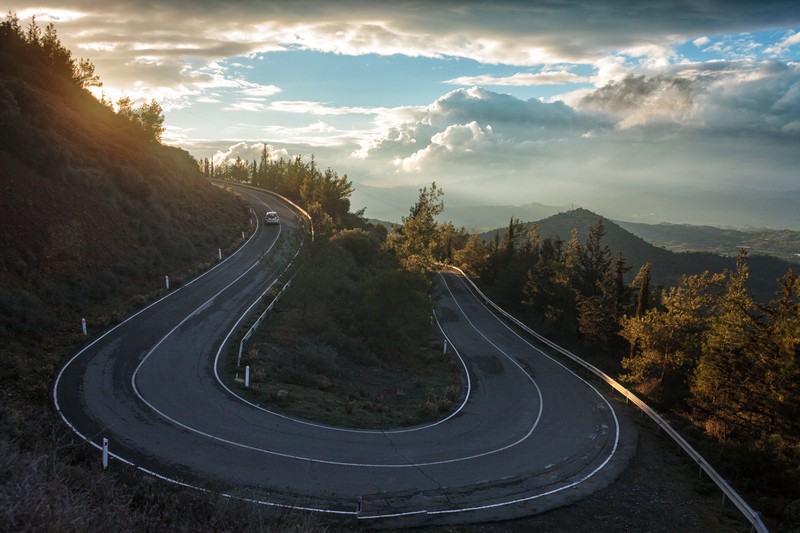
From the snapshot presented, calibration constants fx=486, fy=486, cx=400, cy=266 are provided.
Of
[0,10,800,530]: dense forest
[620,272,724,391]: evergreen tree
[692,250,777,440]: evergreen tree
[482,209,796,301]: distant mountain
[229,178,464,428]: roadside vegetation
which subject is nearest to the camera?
[0,10,800,530]: dense forest

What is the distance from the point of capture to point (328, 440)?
16.6m

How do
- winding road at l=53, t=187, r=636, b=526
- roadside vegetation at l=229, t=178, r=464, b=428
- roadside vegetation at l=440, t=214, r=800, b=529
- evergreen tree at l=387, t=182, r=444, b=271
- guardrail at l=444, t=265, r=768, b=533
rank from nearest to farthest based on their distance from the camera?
1. guardrail at l=444, t=265, r=768, b=533
2. winding road at l=53, t=187, r=636, b=526
3. roadside vegetation at l=440, t=214, r=800, b=529
4. roadside vegetation at l=229, t=178, r=464, b=428
5. evergreen tree at l=387, t=182, r=444, b=271

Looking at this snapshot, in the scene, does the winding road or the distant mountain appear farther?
the distant mountain

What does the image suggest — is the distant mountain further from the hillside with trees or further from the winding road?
the winding road

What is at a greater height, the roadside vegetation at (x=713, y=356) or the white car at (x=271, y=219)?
the white car at (x=271, y=219)

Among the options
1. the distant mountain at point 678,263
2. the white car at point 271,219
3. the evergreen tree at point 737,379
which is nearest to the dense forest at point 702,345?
the evergreen tree at point 737,379

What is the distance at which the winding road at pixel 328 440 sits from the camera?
13.4m

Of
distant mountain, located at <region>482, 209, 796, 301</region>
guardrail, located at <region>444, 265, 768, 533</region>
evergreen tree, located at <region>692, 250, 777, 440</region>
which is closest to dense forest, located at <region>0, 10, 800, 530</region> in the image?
evergreen tree, located at <region>692, 250, 777, 440</region>

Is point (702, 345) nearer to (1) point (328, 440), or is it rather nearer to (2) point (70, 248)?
(1) point (328, 440)

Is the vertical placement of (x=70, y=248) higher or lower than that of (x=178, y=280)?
higher

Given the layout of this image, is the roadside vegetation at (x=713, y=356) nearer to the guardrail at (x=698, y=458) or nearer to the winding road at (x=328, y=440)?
the guardrail at (x=698, y=458)

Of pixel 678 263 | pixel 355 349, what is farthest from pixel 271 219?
pixel 678 263

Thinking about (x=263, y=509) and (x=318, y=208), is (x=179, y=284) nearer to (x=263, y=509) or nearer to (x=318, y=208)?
(x=263, y=509)

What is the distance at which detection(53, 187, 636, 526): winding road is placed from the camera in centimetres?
1341
